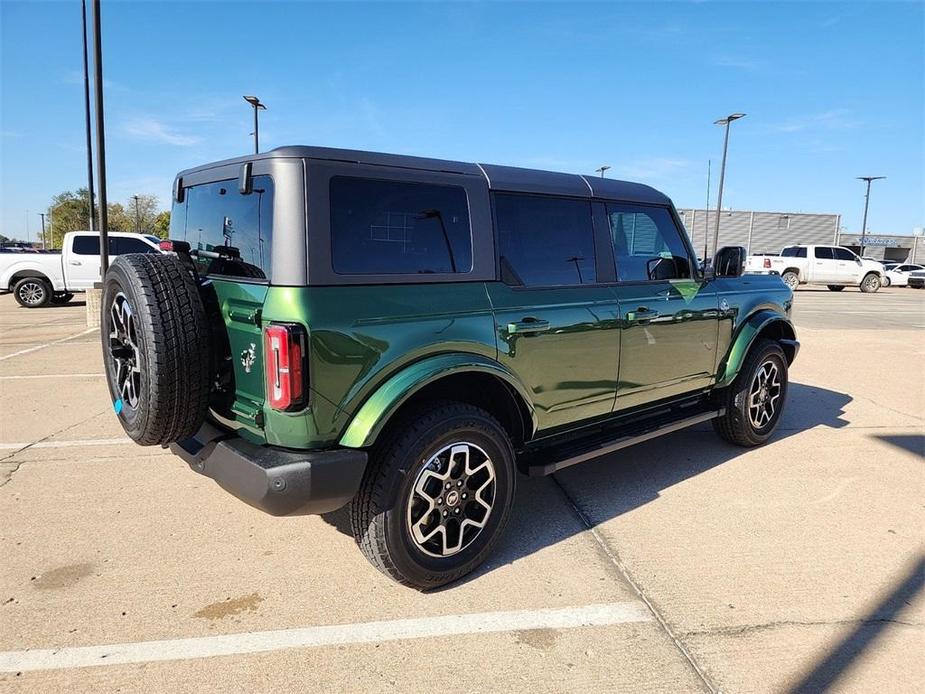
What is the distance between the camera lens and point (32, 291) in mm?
14883

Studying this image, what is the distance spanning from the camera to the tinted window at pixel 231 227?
2.60 meters

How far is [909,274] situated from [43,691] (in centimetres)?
4185

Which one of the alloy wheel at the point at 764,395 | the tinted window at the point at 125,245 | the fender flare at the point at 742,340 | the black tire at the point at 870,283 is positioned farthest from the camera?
the black tire at the point at 870,283

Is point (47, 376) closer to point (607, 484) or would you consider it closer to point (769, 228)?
point (607, 484)

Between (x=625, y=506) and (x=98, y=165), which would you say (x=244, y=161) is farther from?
(x=98, y=165)

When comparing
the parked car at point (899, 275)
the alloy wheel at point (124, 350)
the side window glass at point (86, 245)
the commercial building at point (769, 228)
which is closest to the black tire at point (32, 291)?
the side window glass at point (86, 245)

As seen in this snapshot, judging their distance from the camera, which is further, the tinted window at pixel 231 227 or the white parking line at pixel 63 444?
the white parking line at pixel 63 444

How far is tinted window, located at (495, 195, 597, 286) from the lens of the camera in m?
3.23

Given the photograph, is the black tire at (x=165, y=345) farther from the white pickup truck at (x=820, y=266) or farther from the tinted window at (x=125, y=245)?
the white pickup truck at (x=820, y=266)

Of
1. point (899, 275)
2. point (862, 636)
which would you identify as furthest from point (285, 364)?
point (899, 275)

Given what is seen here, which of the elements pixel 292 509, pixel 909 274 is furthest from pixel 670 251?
pixel 909 274

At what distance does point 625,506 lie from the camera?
12.6 ft

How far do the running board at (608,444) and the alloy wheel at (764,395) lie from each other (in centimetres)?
57

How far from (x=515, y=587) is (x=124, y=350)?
2247mm
